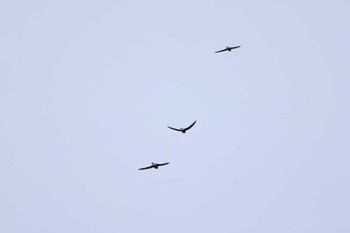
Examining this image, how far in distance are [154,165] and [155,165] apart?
10.0 inches

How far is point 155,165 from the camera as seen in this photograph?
414 feet

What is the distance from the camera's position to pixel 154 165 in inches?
4966
